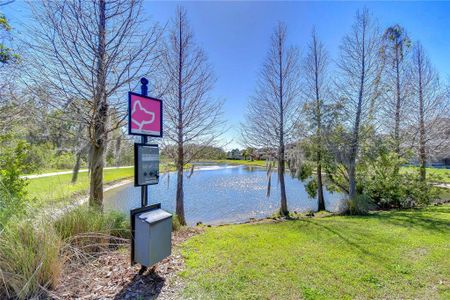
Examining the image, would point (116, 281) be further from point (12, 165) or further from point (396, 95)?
point (396, 95)

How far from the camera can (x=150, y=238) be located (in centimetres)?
256

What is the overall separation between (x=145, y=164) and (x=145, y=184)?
0.85 feet

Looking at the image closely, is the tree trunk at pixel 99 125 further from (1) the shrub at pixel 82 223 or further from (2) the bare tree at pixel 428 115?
(2) the bare tree at pixel 428 115

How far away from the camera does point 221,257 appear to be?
136 inches

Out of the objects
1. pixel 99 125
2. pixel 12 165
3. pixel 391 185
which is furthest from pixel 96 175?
pixel 391 185

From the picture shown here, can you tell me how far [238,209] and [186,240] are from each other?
24.8ft

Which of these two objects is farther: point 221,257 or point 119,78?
point 119,78

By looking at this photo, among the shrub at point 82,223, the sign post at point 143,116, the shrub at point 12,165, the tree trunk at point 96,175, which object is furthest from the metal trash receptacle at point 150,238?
the shrub at point 12,165

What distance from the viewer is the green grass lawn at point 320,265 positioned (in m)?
2.55

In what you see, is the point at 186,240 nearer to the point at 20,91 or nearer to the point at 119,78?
the point at 119,78

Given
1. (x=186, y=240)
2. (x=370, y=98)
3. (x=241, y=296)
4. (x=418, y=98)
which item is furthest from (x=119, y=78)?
(x=418, y=98)

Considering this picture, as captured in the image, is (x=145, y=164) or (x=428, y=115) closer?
(x=145, y=164)

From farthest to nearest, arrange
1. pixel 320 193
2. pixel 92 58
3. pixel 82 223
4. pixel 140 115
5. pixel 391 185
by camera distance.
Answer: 1. pixel 320 193
2. pixel 391 185
3. pixel 92 58
4. pixel 82 223
5. pixel 140 115

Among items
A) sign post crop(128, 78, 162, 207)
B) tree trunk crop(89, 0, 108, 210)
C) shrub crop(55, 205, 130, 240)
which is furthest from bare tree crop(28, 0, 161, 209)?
sign post crop(128, 78, 162, 207)
